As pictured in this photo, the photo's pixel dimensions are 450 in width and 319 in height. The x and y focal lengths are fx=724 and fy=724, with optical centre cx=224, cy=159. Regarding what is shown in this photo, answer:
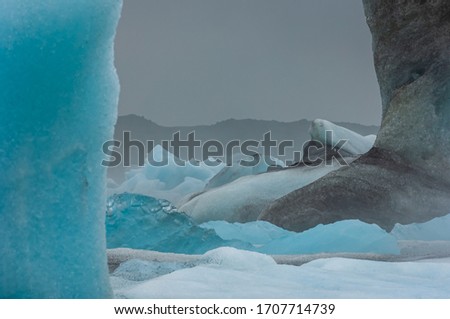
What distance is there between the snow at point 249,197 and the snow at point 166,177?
5.20 m

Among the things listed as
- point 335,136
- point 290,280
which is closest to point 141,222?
point 290,280

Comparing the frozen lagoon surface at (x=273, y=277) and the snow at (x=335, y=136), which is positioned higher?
the snow at (x=335, y=136)

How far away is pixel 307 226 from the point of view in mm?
8703

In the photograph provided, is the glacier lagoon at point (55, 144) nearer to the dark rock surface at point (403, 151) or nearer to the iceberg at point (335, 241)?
the iceberg at point (335, 241)

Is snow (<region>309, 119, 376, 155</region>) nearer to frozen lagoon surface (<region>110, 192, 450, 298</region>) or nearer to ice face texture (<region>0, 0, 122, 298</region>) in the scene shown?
frozen lagoon surface (<region>110, 192, 450, 298</region>)

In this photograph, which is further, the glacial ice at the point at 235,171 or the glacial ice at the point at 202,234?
the glacial ice at the point at 235,171

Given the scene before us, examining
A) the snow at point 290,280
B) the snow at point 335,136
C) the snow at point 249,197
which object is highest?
the snow at point 335,136

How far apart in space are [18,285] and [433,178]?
710 cm

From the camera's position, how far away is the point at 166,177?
1778 cm

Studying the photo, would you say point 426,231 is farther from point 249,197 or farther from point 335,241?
point 249,197

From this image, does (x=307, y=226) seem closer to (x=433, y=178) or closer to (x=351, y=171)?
(x=351, y=171)

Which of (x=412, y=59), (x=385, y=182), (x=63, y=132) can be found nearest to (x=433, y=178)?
(x=385, y=182)

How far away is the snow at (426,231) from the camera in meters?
7.60

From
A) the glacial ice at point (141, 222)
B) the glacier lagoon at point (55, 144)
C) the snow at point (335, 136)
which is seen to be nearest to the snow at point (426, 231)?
the glacial ice at point (141, 222)
